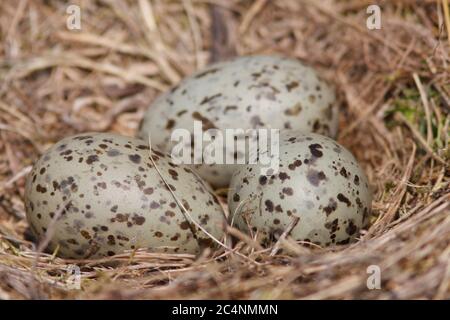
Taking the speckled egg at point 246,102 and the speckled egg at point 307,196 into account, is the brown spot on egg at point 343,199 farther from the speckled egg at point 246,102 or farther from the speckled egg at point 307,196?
the speckled egg at point 246,102

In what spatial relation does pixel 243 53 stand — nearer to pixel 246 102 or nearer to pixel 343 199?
pixel 246 102

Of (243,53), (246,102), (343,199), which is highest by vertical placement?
(243,53)

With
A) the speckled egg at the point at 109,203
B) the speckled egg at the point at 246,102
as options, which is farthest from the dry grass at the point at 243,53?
the speckled egg at the point at 246,102

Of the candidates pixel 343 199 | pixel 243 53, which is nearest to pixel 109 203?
pixel 343 199

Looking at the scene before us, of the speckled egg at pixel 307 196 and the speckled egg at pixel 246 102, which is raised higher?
the speckled egg at pixel 246 102

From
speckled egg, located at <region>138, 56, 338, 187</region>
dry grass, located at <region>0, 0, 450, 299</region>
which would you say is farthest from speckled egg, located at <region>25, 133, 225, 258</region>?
speckled egg, located at <region>138, 56, 338, 187</region>

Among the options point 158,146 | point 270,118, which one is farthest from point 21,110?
point 270,118
